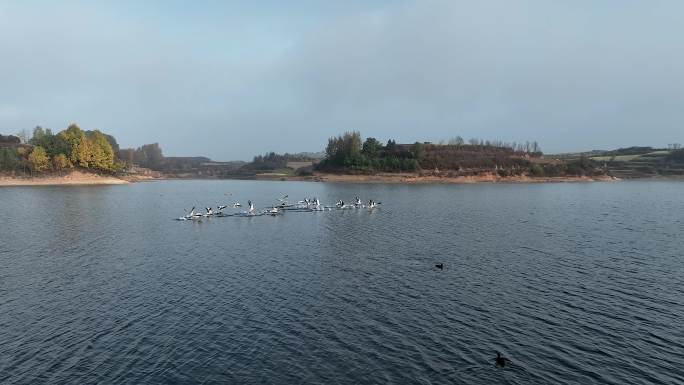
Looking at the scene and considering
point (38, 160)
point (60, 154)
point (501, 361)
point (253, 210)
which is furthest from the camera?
point (60, 154)

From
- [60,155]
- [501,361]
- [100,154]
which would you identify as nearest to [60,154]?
[60,155]

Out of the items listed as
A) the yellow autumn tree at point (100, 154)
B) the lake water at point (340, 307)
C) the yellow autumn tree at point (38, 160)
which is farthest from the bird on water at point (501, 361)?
the yellow autumn tree at point (100, 154)

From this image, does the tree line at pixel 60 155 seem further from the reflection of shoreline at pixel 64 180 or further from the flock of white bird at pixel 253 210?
the flock of white bird at pixel 253 210

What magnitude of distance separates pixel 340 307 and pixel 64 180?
548 ft

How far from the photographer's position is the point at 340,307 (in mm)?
28312

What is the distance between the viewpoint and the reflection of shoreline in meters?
153

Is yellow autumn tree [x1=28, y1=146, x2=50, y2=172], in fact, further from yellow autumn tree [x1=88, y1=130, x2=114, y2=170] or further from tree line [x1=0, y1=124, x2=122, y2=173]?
yellow autumn tree [x1=88, y1=130, x2=114, y2=170]

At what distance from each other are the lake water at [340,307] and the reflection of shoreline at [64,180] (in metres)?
119

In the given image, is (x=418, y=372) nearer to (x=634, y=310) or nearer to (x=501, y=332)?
(x=501, y=332)

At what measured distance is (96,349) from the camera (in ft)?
72.1

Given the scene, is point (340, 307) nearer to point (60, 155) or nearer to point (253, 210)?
point (253, 210)

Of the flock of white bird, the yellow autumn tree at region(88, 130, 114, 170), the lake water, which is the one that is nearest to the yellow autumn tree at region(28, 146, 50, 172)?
the yellow autumn tree at region(88, 130, 114, 170)

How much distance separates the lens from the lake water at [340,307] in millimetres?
20250

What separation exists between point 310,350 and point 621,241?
42.6 m
